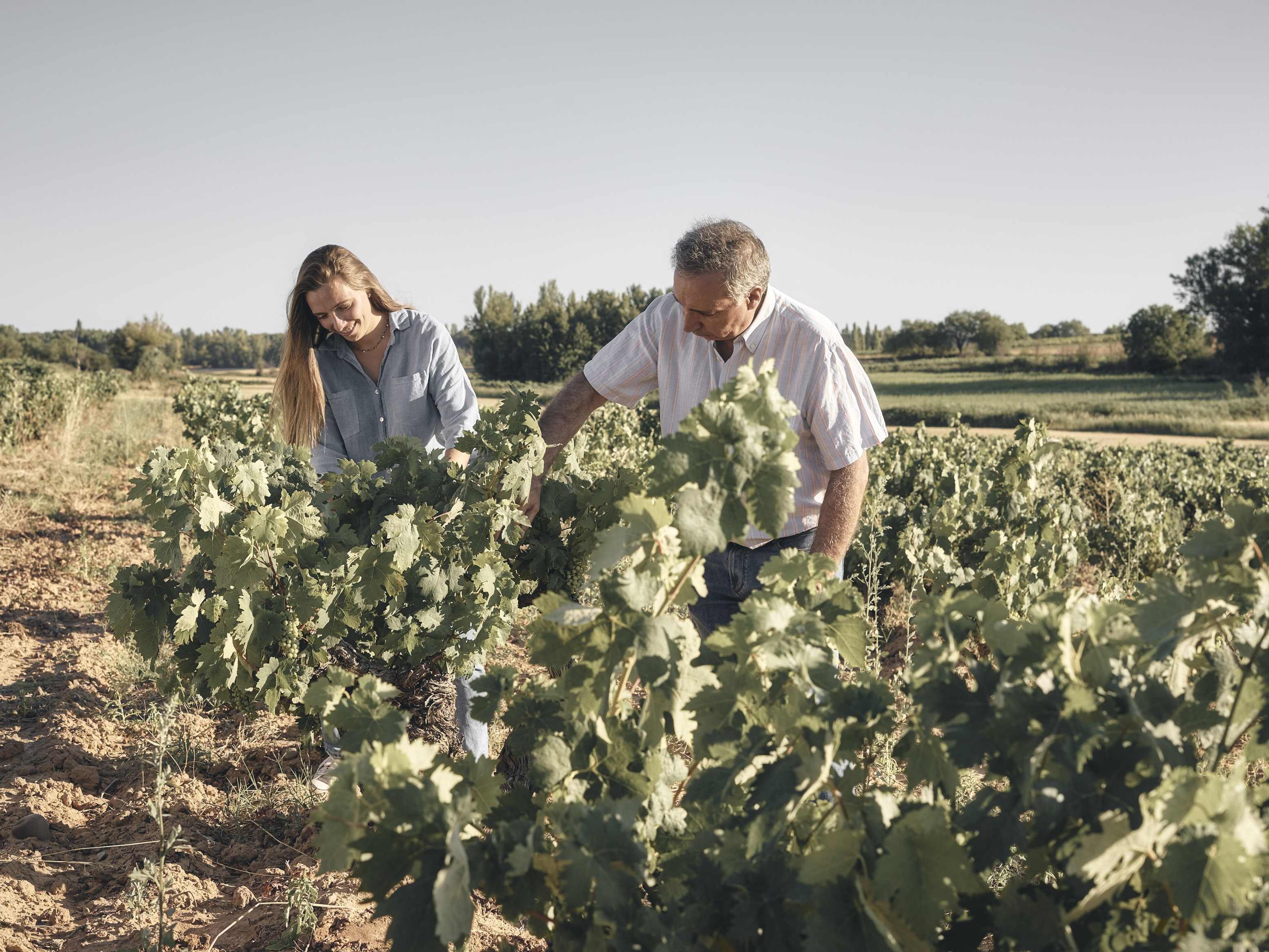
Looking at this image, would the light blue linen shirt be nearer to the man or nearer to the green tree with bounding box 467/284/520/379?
the man

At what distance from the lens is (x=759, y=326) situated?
292 cm

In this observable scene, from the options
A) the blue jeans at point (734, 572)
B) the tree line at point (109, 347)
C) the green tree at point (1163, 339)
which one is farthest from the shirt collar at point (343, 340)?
the green tree at point (1163, 339)

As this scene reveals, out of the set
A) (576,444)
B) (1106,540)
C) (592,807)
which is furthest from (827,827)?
(1106,540)

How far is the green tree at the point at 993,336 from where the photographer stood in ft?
254

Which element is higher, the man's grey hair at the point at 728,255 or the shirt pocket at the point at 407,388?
the man's grey hair at the point at 728,255

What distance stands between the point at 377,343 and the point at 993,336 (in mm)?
84440

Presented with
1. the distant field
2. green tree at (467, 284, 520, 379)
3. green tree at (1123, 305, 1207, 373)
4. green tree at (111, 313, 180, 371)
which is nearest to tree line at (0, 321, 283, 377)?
green tree at (111, 313, 180, 371)

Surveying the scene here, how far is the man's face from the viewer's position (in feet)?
8.79

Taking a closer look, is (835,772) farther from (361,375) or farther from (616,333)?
(616,333)

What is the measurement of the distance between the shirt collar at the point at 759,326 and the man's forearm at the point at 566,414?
612 mm

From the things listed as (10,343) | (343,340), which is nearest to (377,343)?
(343,340)

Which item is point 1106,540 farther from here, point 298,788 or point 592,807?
point 592,807

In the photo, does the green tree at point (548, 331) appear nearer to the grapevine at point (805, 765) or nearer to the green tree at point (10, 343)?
the green tree at point (10, 343)

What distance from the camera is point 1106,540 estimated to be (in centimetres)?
731
